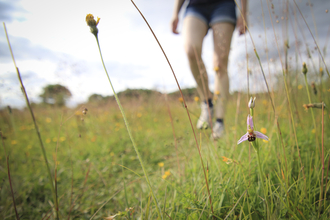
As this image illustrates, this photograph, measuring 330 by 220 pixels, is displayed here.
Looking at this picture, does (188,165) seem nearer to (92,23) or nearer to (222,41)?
(92,23)

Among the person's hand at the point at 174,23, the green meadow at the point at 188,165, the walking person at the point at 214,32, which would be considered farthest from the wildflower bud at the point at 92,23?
the person's hand at the point at 174,23

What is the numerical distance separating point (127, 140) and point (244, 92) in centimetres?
157

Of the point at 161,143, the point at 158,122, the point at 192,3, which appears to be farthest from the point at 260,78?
the point at 158,122

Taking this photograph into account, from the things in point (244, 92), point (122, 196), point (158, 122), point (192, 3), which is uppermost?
point (192, 3)

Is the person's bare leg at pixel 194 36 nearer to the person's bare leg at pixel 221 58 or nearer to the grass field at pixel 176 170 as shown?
the person's bare leg at pixel 221 58

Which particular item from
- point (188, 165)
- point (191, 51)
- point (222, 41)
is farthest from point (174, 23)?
point (188, 165)

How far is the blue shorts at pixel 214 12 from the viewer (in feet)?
5.21

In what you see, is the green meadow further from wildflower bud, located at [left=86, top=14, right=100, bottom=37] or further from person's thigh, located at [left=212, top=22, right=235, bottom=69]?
person's thigh, located at [left=212, top=22, right=235, bottom=69]

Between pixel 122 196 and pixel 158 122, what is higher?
pixel 158 122

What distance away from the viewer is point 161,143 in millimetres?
2051

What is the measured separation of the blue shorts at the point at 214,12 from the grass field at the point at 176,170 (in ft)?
2.79

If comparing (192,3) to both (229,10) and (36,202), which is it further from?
(36,202)

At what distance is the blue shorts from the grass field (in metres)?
0.85

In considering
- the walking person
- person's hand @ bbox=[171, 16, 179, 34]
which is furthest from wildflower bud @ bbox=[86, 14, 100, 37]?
person's hand @ bbox=[171, 16, 179, 34]
